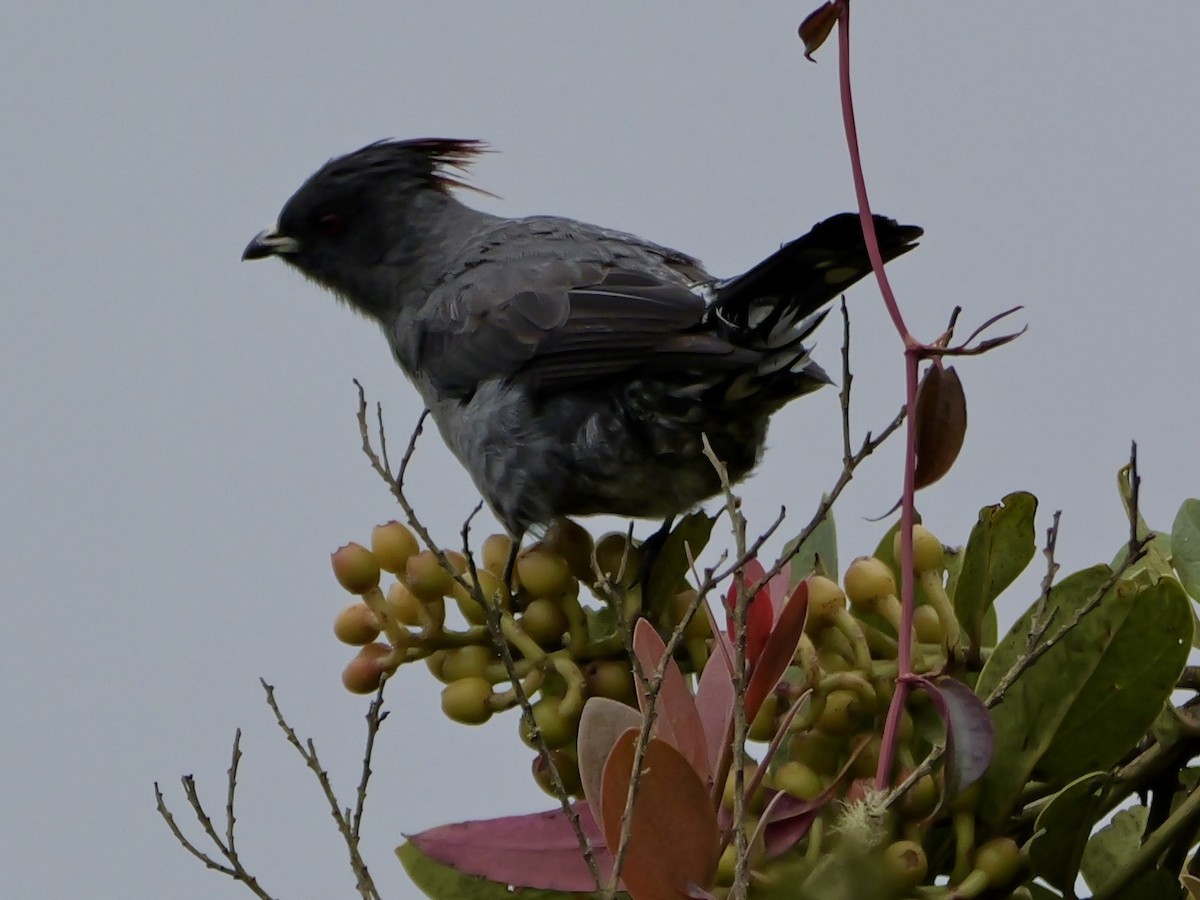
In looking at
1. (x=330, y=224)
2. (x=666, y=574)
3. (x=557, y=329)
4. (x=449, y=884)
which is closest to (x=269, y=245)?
(x=330, y=224)

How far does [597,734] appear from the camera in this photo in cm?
213

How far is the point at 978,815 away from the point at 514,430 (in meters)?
2.50

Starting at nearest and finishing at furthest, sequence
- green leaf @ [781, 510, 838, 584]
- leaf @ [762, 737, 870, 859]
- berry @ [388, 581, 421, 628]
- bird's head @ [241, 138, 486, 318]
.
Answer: leaf @ [762, 737, 870, 859], berry @ [388, 581, 421, 628], green leaf @ [781, 510, 838, 584], bird's head @ [241, 138, 486, 318]

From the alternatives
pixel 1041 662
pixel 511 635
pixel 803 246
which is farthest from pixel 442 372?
pixel 1041 662

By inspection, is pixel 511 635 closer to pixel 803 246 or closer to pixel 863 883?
pixel 803 246

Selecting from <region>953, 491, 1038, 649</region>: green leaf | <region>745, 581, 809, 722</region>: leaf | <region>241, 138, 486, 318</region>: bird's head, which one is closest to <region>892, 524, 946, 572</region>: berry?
<region>953, 491, 1038, 649</region>: green leaf

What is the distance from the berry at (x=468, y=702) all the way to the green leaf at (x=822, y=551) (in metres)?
0.65

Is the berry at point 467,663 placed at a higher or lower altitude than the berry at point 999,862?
higher

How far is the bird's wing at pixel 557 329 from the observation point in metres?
4.20

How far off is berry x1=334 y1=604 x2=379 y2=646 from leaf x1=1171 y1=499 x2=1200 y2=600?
137 cm

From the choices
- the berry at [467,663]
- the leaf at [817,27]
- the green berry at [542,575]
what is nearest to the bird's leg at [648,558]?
the green berry at [542,575]

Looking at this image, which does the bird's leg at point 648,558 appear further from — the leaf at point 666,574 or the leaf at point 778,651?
the leaf at point 778,651

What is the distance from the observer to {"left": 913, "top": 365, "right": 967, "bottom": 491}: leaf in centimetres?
225

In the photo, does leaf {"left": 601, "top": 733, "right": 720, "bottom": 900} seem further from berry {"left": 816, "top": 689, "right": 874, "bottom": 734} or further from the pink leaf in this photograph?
berry {"left": 816, "top": 689, "right": 874, "bottom": 734}
